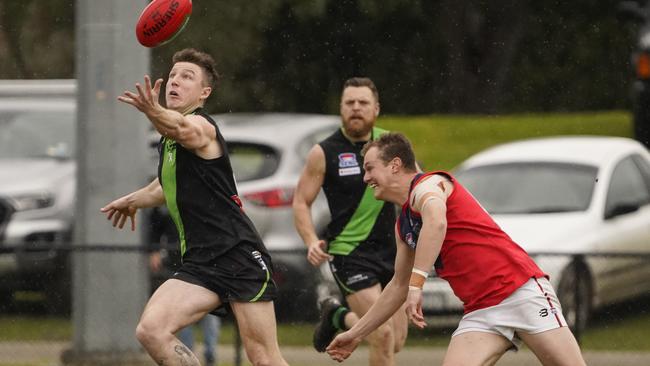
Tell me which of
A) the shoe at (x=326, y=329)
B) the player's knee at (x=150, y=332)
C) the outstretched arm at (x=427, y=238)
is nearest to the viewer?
the outstretched arm at (x=427, y=238)

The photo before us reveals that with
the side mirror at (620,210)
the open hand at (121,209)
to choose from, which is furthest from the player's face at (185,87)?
the side mirror at (620,210)

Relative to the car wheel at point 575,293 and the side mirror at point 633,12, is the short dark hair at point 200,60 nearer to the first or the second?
the car wheel at point 575,293

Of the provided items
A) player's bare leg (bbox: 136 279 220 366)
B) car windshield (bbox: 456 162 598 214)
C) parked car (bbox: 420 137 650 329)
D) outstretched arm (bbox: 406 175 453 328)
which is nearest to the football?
player's bare leg (bbox: 136 279 220 366)

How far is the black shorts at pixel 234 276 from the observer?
8820 mm

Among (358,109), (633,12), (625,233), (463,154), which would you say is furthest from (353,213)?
(463,154)

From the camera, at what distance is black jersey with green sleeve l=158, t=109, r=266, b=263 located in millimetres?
8836

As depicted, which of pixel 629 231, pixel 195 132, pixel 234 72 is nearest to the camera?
pixel 195 132

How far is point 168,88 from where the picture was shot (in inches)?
357

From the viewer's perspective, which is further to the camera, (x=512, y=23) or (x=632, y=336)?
(x=512, y=23)

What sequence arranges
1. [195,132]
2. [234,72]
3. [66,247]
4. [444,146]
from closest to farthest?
[195,132] < [66,247] < [444,146] < [234,72]

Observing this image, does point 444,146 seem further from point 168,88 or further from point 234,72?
point 168,88

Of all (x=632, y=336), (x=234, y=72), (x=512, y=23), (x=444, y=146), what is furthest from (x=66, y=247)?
(x=512, y=23)

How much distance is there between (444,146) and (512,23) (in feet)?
30.0

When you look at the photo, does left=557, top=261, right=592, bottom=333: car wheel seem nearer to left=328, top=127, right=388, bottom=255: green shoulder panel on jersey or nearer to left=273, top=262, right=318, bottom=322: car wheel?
left=273, top=262, right=318, bottom=322: car wheel
